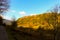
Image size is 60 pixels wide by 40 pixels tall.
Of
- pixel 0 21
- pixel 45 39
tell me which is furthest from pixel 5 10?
pixel 45 39

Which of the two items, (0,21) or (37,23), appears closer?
(0,21)

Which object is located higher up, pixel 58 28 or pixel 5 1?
pixel 5 1

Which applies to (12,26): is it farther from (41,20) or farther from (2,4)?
(41,20)

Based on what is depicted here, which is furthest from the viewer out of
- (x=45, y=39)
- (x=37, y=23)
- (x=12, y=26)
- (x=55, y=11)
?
(x=37, y=23)

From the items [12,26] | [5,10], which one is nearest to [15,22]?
[12,26]

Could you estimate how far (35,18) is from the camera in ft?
98.0

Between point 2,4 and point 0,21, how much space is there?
3.74m

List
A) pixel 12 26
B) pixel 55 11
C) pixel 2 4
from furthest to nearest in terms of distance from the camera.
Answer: pixel 2 4 < pixel 55 11 < pixel 12 26

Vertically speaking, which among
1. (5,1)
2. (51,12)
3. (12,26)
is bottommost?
(12,26)

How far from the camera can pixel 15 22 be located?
815 inches

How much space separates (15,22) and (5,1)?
191 inches

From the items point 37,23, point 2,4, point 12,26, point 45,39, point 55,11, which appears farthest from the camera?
point 37,23

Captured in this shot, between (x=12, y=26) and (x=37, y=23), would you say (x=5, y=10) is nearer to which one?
(x=12, y=26)

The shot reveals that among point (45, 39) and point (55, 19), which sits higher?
point (55, 19)
